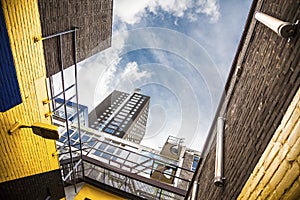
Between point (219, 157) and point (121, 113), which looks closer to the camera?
point (219, 157)

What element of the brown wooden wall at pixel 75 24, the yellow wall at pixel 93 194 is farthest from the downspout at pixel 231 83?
the yellow wall at pixel 93 194

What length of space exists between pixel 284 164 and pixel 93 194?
671 centimetres

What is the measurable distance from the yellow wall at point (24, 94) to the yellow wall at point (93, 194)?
10.1 feet

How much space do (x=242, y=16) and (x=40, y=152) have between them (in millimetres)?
5305

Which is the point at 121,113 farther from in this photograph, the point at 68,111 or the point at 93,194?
the point at 93,194

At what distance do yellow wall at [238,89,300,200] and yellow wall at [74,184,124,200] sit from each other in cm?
634

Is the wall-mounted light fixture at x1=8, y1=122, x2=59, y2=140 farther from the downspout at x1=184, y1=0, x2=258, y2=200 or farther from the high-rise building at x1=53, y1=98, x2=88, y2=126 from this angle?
the downspout at x1=184, y1=0, x2=258, y2=200

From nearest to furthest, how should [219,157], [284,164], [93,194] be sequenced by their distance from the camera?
1. [284,164]
2. [219,157]
3. [93,194]

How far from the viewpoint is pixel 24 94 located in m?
2.80

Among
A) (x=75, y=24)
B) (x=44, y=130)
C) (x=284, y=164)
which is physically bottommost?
(x=44, y=130)

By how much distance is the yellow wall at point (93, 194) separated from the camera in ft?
19.8

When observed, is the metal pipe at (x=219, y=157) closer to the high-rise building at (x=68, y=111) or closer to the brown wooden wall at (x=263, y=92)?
the brown wooden wall at (x=263, y=92)

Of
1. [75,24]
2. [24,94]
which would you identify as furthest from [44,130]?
[75,24]

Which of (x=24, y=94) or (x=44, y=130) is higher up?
(x=24, y=94)
